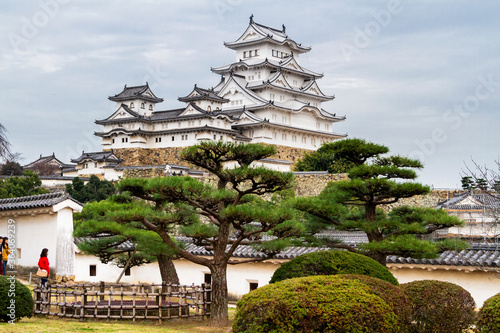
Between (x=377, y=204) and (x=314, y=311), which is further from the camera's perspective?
(x=377, y=204)

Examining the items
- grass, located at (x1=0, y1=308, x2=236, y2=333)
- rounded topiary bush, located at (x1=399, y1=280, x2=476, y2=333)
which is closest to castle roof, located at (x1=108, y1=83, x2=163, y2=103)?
grass, located at (x1=0, y1=308, x2=236, y2=333)

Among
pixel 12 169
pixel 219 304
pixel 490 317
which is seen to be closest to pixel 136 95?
pixel 12 169

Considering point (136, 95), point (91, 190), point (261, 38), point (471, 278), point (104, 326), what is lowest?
point (104, 326)

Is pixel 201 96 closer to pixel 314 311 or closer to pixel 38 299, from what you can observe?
pixel 38 299

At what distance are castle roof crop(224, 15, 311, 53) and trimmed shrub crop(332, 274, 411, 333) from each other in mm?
40456

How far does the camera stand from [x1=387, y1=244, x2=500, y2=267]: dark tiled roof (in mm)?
12738

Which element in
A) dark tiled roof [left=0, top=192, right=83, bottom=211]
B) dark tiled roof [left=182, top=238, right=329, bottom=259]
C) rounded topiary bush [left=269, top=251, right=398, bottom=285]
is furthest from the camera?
dark tiled roof [left=182, top=238, right=329, bottom=259]

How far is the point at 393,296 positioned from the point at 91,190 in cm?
2719

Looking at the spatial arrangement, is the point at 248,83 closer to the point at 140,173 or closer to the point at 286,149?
the point at 286,149

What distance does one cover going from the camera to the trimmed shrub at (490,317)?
7078 millimetres

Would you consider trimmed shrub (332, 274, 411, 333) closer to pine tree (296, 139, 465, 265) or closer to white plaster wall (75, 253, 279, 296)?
pine tree (296, 139, 465, 265)

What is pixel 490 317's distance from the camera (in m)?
7.18

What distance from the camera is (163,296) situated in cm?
1218

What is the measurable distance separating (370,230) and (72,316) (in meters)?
5.84
